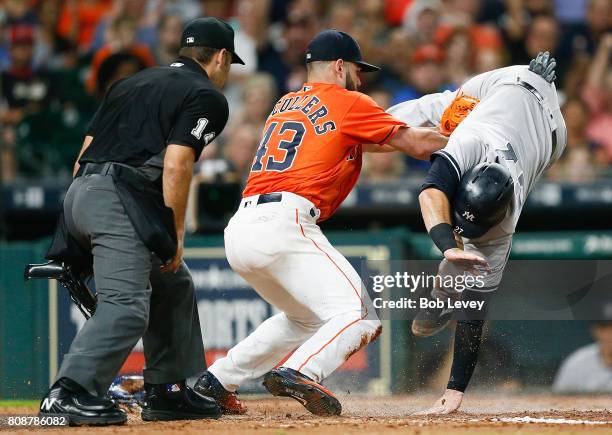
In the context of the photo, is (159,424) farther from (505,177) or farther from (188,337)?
(505,177)

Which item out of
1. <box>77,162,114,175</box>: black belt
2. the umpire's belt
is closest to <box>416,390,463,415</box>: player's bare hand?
the umpire's belt

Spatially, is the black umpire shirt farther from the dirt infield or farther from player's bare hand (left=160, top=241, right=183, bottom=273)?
the dirt infield

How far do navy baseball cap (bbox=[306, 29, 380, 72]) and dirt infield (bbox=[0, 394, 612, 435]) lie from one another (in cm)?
182

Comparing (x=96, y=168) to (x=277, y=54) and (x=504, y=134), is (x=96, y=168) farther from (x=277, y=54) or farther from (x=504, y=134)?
(x=277, y=54)

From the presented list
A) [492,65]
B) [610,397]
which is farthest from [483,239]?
[492,65]

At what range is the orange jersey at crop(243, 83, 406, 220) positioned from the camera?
215 inches

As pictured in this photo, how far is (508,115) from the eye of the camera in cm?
557

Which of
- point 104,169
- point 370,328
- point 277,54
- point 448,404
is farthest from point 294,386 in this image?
point 277,54

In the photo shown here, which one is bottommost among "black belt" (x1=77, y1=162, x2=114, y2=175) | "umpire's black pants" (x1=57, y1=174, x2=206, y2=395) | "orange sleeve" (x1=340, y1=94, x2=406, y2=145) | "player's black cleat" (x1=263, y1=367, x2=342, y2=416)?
"player's black cleat" (x1=263, y1=367, x2=342, y2=416)

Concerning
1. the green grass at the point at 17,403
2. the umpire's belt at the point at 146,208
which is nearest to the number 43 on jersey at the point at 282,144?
the umpire's belt at the point at 146,208

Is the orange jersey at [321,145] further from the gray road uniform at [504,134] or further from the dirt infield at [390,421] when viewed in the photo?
the dirt infield at [390,421]

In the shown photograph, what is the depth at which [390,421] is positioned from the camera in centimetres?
509

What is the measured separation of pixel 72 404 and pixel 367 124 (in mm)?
1944

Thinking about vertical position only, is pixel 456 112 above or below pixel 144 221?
above
